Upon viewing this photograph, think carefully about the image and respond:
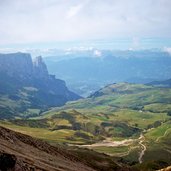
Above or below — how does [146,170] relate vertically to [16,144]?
below

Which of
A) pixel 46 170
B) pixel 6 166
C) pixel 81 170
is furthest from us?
pixel 81 170

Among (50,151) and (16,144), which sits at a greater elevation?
(16,144)

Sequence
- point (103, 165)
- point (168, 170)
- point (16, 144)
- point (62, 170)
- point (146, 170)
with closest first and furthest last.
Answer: point (168, 170) < point (62, 170) < point (16, 144) < point (103, 165) < point (146, 170)

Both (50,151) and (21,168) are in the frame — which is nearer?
(21,168)

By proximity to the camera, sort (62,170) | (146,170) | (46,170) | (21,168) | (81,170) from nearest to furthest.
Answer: (21,168), (46,170), (62,170), (81,170), (146,170)

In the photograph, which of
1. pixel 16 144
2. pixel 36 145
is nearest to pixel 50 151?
pixel 36 145

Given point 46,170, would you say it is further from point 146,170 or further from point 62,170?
point 146,170

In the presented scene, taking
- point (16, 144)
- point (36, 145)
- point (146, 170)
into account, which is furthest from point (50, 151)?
point (146, 170)

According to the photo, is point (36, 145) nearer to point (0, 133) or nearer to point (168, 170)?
point (0, 133)

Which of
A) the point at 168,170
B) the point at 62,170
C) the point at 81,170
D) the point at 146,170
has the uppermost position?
the point at 168,170
